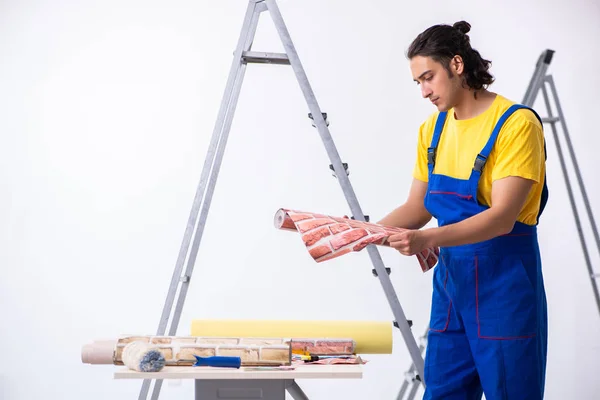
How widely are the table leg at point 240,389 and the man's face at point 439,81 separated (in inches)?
35.0

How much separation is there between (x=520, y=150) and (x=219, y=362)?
936 mm

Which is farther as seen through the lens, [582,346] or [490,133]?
[582,346]

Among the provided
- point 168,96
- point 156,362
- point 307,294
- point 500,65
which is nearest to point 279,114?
point 168,96

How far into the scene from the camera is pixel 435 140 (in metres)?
2.26

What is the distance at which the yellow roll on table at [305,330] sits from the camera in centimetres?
267

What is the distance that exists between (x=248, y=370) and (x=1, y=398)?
2.84 m

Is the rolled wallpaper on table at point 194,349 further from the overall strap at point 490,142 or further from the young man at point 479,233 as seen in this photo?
the overall strap at point 490,142

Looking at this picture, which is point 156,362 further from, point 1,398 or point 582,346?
point 582,346

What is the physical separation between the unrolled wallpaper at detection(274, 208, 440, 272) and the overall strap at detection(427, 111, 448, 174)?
27 centimetres

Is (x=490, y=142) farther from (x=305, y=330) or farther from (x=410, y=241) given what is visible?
(x=305, y=330)

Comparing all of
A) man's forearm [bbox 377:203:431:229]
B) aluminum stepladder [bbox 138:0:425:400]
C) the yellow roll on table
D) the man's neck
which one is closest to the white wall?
aluminum stepladder [bbox 138:0:425:400]

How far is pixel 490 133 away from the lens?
6.81 feet

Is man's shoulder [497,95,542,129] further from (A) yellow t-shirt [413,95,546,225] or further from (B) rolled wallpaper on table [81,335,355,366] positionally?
(B) rolled wallpaper on table [81,335,355,366]

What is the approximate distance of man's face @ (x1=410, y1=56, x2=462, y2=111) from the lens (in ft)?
7.06
